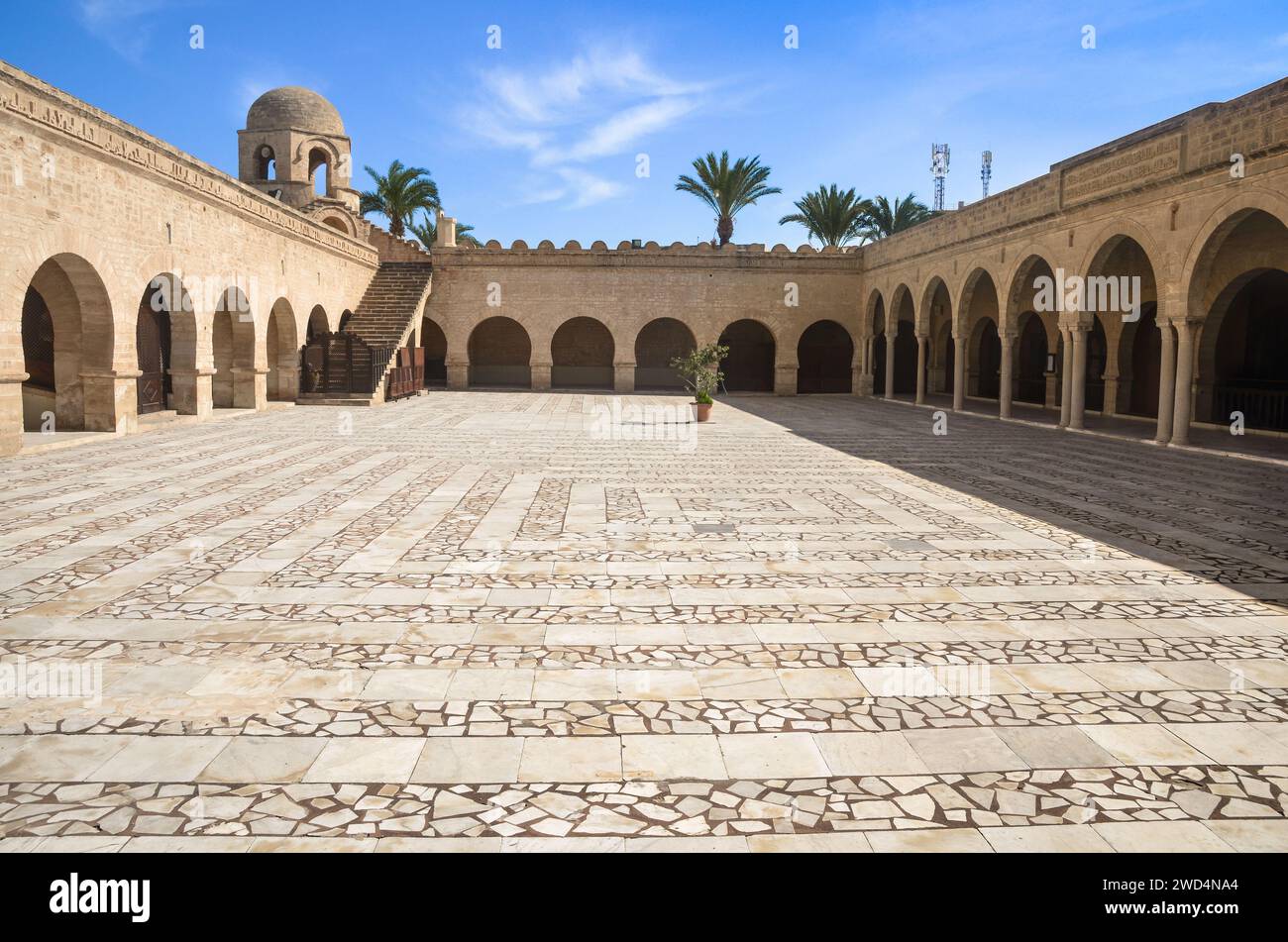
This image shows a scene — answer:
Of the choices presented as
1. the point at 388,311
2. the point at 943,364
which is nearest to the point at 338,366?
the point at 388,311

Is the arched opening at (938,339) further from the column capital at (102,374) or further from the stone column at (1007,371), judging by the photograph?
the column capital at (102,374)

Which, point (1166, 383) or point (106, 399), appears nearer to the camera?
point (106, 399)

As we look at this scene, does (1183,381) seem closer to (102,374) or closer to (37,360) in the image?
(102,374)

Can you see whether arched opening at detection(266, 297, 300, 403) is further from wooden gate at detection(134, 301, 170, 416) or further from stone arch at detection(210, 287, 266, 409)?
wooden gate at detection(134, 301, 170, 416)

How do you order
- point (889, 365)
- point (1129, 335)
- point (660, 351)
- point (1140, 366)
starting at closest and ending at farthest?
point (1129, 335) → point (1140, 366) → point (889, 365) → point (660, 351)

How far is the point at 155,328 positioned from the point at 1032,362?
23.1 metres

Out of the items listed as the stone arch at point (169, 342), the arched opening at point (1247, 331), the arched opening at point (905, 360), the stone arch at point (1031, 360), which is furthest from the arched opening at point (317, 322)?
the arched opening at point (1247, 331)

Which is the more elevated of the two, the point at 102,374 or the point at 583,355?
the point at 583,355

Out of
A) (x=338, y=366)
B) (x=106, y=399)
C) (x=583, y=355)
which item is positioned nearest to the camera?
(x=106, y=399)

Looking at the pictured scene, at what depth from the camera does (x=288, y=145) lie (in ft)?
106

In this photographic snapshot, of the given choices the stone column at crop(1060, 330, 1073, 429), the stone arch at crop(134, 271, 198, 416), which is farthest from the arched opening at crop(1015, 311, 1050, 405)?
the stone arch at crop(134, 271, 198, 416)

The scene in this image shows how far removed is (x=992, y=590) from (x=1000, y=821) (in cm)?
345
